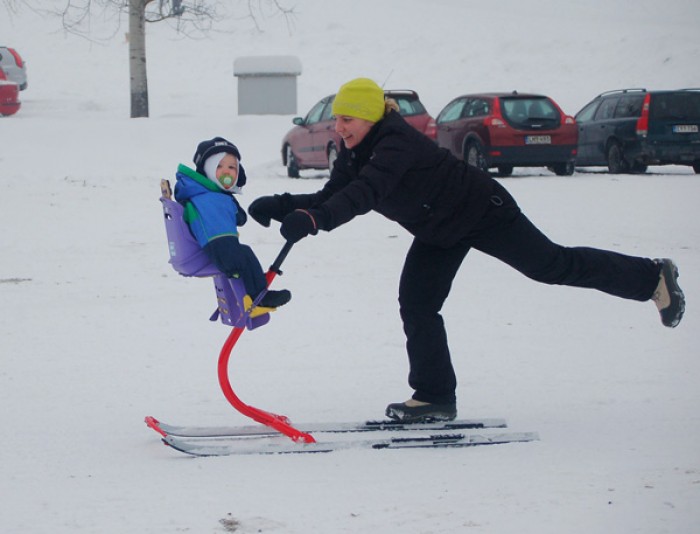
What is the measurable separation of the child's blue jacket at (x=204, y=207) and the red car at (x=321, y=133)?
13117 millimetres

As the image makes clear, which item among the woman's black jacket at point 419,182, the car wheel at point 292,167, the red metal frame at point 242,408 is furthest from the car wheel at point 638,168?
the red metal frame at point 242,408

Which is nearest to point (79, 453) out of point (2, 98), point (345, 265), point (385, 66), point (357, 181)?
point (357, 181)

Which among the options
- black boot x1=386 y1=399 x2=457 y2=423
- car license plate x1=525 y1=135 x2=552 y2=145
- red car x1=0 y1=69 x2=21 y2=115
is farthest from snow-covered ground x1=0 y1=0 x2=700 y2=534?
red car x1=0 y1=69 x2=21 y2=115

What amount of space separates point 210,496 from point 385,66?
3561 cm

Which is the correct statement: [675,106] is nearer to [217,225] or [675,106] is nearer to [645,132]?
[645,132]

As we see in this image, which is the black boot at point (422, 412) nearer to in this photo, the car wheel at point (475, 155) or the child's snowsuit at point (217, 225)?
the child's snowsuit at point (217, 225)

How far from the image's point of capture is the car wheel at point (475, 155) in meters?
17.1

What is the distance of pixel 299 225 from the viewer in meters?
4.17

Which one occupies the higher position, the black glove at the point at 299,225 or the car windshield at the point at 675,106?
the car windshield at the point at 675,106

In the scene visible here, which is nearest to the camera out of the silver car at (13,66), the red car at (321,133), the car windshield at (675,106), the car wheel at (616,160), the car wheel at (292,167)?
the red car at (321,133)

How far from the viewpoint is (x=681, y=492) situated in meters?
3.96

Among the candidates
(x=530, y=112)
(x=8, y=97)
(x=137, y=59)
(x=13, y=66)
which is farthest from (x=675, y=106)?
(x=13, y=66)

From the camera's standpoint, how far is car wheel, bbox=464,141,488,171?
17125 mm

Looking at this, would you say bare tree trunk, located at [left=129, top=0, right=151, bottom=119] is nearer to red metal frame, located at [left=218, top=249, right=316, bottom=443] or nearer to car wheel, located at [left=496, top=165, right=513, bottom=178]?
car wheel, located at [left=496, top=165, right=513, bottom=178]
